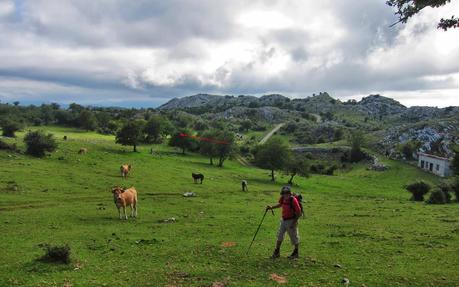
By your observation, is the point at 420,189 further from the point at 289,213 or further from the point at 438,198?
the point at 289,213

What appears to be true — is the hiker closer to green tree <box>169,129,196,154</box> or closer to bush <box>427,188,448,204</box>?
bush <box>427,188,448,204</box>

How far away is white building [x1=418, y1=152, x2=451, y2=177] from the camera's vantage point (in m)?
108

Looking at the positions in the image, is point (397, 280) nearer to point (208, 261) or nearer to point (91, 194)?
point (208, 261)

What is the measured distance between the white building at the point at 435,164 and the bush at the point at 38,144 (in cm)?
9907

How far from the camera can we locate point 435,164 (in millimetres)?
113062

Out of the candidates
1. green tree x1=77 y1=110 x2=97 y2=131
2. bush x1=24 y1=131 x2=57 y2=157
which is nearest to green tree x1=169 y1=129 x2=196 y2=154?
green tree x1=77 y1=110 x2=97 y2=131

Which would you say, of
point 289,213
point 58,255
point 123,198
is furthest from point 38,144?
point 289,213

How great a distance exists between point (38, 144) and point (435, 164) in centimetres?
10361

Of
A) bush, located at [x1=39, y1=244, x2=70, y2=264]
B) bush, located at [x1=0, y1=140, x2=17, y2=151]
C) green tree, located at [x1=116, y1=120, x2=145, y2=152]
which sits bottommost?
bush, located at [x1=39, y1=244, x2=70, y2=264]

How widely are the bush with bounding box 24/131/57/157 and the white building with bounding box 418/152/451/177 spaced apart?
99073 millimetres

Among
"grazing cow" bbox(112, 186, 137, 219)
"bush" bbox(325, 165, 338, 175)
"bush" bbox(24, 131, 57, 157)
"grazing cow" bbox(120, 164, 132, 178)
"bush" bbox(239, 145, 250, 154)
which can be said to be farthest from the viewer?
"bush" bbox(239, 145, 250, 154)

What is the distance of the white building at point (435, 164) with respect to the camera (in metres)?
108

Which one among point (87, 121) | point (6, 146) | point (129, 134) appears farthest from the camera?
point (87, 121)

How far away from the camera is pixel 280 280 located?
577 inches
